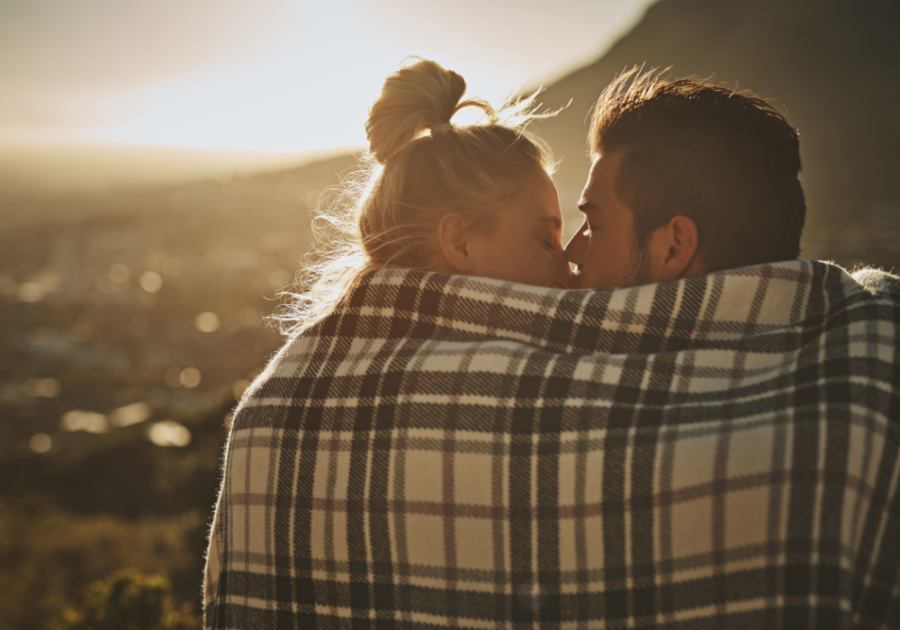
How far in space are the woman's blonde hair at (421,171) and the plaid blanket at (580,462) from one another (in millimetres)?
449

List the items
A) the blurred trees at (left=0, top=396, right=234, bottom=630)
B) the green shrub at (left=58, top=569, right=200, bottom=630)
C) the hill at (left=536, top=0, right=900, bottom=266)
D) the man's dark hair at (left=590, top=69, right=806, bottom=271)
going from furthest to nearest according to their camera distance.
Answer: the blurred trees at (left=0, top=396, right=234, bottom=630), the green shrub at (left=58, top=569, right=200, bottom=630), the hill at (left=536, top=0, right=900, bottom=266), the man's dark hair at (left=590, top=69, right=806, bottom=271)

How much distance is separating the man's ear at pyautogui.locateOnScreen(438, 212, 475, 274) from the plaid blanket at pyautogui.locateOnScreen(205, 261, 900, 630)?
1.41ft

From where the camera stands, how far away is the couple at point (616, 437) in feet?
3.30

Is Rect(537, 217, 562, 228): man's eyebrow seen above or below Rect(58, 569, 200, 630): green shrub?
above

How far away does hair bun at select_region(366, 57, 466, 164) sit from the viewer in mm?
1972

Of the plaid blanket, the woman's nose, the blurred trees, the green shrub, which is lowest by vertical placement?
the blurred trees

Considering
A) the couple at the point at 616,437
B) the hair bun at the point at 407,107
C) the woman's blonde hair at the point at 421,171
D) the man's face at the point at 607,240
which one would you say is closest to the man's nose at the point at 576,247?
→ the man's face at the point at 607,240

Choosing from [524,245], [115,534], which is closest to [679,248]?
[524,245]

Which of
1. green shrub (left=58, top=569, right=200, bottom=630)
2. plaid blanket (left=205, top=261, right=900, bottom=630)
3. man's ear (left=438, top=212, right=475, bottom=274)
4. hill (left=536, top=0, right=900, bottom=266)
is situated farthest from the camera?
green shrub (left=58, top=569, right=200, bottom=630)

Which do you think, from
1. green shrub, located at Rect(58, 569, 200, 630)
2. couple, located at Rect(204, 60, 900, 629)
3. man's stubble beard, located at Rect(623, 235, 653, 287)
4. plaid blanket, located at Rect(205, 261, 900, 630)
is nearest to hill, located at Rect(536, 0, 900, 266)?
man's stubble beard, located at Rect(623, 235, 653, 287)

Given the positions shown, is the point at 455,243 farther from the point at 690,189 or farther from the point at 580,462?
the point at 580,462

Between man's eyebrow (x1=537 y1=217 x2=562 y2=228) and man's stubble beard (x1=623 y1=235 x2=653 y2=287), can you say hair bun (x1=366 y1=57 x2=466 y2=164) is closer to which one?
man's eyebrow (x1=537 y1=217 x2=562 y2=228)

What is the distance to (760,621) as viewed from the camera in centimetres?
100

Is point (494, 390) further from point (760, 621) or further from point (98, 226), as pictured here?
point (98, 226)
